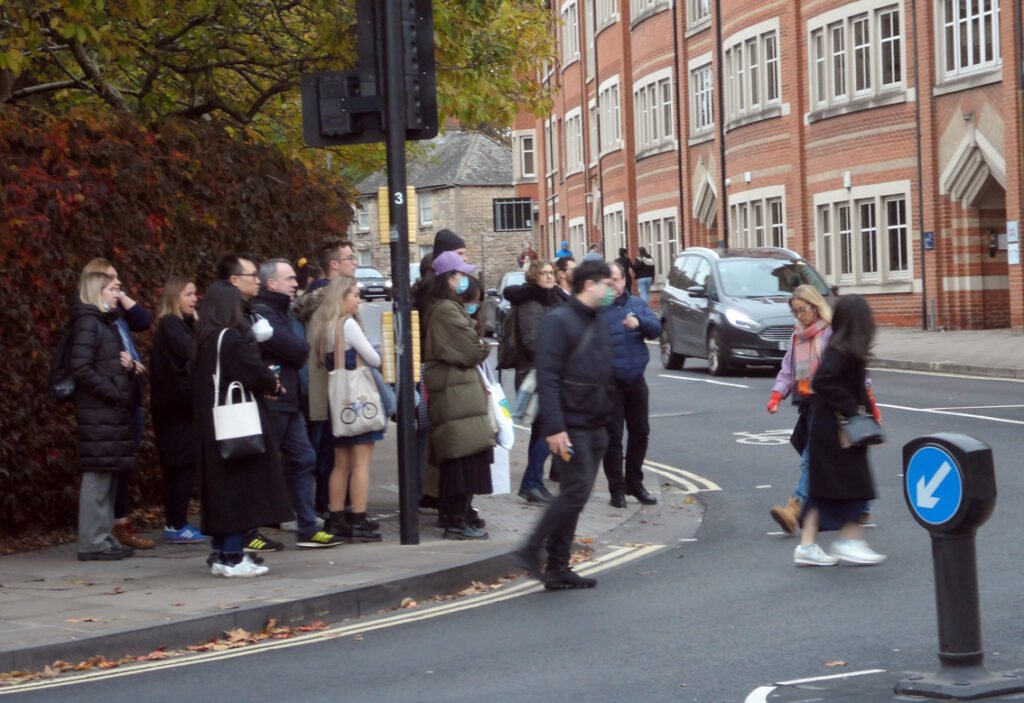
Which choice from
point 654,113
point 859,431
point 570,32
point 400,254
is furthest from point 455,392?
point 570,32

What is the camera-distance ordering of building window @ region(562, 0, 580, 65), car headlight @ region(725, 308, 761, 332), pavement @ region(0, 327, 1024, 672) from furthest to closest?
building window @ region(562, 0, 580, 65)
car headlight @ region(725, 308, 761, 332)
pavement @ region(0, 327, 1024, 672)

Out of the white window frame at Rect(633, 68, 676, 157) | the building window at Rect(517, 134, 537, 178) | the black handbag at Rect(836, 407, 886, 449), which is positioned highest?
the building window at Rect(517, 134, 537, 178)

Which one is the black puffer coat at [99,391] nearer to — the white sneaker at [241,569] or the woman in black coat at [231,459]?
the woman in black coat at [231,459]

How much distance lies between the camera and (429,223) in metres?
92.7

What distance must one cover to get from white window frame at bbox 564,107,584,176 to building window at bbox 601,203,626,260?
5.33 meters

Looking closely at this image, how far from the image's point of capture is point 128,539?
1123cm

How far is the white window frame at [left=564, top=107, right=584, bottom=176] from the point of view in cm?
6275

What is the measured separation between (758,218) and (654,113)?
9844 mm

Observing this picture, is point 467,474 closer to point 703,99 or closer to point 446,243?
point 446,243

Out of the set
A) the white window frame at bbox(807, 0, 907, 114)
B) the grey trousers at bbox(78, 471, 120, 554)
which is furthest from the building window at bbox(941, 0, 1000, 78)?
the grey trousers at bbox(78, 471, 120, 554)

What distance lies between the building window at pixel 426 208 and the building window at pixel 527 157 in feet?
39.2

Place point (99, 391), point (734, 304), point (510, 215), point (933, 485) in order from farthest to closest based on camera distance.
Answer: point (510, 215)
point (734, 304)
point (99, 391)
point (933, 485)

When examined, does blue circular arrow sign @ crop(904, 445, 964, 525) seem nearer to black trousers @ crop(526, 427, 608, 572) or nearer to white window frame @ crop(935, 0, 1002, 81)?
black trousers @ crop(526, 427, 608, 572)

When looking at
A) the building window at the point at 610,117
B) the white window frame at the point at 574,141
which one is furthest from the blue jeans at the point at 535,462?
the white window frame at the point at 574,141
